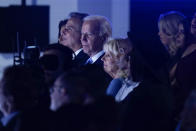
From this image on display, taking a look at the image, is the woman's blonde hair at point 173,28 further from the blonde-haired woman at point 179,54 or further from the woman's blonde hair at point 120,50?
the woman's blonde hair at point 120,50

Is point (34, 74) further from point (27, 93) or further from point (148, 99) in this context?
point (148, 99)

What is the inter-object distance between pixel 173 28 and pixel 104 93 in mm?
1585

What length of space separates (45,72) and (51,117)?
899 mm

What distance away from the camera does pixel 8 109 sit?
2.46 metres

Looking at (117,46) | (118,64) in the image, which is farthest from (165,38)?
(118,64)

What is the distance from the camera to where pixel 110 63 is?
12.4 feet

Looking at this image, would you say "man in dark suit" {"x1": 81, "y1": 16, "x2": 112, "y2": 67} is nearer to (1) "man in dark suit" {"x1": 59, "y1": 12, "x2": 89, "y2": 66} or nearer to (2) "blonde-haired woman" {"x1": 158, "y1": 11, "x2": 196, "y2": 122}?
(1) "man in dark suit" {"x1": 59, "y1": 12, "x2": 89, "y2": 66}

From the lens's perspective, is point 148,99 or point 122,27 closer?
point 148,99

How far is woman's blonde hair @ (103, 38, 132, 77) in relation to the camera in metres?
3.54

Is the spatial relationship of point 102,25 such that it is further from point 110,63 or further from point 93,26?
point 110,63

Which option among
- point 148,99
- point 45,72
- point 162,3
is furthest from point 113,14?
point 148,99

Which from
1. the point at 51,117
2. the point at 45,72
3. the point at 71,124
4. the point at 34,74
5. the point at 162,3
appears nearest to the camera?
the point at 71,124

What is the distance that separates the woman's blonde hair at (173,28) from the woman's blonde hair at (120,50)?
406 millimetres

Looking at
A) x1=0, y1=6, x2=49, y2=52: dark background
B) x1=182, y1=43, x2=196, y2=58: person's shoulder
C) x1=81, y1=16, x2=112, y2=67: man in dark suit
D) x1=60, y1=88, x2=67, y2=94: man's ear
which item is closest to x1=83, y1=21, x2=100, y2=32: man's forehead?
x1=81, y1=16, x2=112, y2=67: man in dark suit
